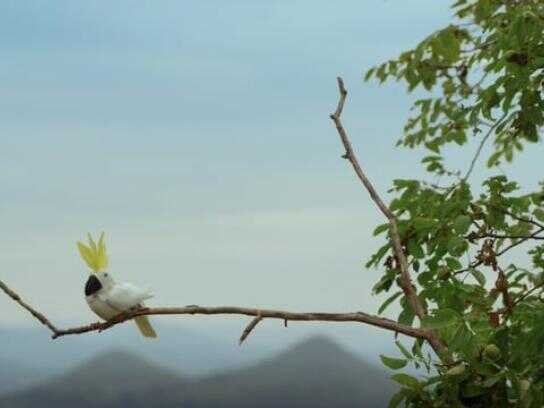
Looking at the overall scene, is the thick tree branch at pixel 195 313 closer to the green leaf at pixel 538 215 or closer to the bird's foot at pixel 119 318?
the bird's foot at pixel 119 318

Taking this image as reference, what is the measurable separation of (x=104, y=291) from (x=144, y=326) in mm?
291

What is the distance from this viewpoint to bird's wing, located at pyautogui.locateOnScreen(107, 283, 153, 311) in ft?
16.7

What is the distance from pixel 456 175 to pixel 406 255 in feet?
4.83

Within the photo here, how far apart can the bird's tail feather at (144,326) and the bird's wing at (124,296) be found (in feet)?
0.41

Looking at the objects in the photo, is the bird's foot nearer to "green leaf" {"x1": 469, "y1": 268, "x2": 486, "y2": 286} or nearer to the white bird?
the white bird

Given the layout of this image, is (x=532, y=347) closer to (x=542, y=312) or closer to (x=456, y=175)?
(x=542, y=312)

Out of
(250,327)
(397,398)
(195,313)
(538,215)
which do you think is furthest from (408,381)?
(538,215)

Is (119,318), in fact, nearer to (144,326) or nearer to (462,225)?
(144,326)

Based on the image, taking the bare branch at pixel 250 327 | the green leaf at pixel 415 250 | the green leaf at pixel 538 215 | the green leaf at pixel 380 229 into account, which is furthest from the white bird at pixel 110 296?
the green leaf at pixel 538 215

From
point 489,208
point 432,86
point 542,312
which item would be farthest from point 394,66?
point 542,312

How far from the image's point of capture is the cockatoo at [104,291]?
5082 mm

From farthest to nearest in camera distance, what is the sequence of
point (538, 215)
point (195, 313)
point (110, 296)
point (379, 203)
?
point (538, 215), point (379, 203), point (110, 296), point (195, 313)

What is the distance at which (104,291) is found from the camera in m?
5.10

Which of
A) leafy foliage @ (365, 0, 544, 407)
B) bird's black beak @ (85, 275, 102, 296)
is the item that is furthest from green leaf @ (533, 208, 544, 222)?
bird's black beak @ (85, 275, 102, 296)
